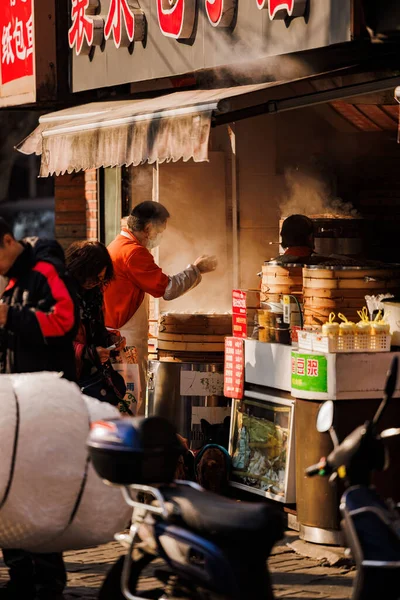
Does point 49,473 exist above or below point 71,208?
below

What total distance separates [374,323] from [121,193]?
522cm

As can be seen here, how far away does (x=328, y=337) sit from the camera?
770 cm

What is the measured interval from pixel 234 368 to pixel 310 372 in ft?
3.99

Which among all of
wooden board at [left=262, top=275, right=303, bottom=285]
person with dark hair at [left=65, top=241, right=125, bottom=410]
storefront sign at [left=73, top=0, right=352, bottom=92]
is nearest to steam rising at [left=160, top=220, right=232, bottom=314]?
storefront sign at [left=73, top=0, right=352, bottom=92]

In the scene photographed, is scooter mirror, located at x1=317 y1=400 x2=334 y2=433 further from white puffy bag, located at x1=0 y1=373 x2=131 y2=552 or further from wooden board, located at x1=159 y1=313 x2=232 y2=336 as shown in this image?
wooden board, located at x1=159 y1=313 x2=232 y2=336

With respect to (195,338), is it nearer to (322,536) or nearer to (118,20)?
(322,536)

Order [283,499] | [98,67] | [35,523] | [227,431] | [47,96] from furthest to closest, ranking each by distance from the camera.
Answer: [47,96] → [98,67] → [227,431] → [283,499] → [35,523]

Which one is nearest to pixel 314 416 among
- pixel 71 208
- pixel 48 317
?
pixel 48 317

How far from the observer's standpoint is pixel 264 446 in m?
8.62

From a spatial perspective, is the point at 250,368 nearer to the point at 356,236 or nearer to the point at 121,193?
the point at 356,236

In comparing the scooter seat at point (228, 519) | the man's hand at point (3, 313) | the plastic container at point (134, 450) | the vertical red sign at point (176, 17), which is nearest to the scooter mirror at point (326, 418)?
the scooter seat at point (228, 519)

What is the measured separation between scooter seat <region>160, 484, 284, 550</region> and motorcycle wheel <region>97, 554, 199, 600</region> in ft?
0.95

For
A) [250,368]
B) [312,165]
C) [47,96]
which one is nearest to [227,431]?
[250,368]

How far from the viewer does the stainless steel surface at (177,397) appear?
31.7 feet
